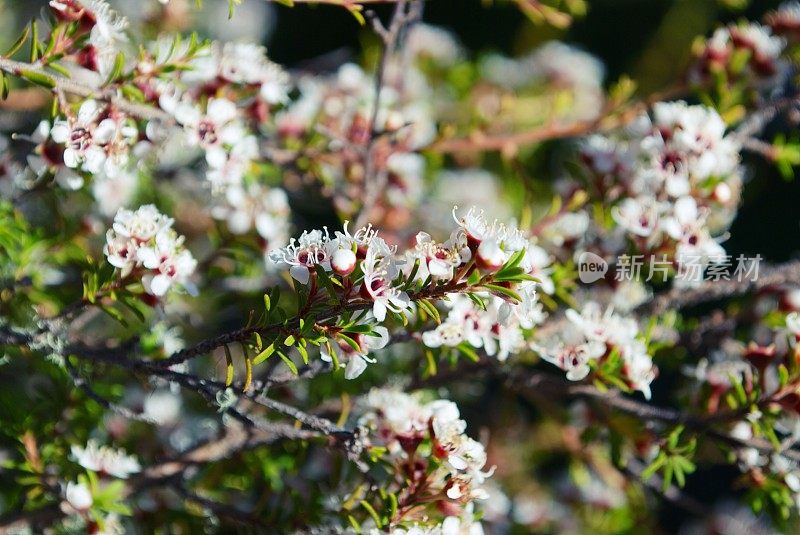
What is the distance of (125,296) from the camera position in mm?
1301

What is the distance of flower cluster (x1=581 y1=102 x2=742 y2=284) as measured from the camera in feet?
4.91

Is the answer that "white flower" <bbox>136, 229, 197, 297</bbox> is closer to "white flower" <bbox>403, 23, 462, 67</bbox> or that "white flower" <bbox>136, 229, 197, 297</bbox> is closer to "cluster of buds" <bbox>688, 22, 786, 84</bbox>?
"cluster of buds" <bbox>688, 22, 786, 84</bbox>

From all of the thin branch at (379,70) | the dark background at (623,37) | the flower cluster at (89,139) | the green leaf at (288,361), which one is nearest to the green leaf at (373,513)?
the green leaf at (288,361)

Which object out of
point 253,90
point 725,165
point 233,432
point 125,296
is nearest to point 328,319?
point 125,296

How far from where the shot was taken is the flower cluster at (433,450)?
3.99 ft

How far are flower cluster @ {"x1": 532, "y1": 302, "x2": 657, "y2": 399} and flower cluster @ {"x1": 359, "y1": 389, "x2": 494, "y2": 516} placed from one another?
0.22m

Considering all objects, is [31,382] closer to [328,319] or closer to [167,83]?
[167,83]

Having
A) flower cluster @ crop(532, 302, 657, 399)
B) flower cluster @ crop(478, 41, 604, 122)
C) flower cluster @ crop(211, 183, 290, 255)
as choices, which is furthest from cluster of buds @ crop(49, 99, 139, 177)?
flower cluster @ crop(478, 41, 604, 122)

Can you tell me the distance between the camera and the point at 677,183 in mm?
1501

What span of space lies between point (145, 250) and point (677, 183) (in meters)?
0.93

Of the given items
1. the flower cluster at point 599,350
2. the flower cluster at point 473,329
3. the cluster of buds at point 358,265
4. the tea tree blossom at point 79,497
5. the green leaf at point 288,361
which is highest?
the cluster of buds at point 358,265

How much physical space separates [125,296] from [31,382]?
0.59 m

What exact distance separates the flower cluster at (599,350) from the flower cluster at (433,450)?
222 millimetres

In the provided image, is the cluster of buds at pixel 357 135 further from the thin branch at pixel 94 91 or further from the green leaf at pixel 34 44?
the green leaf at pixel 34 44
